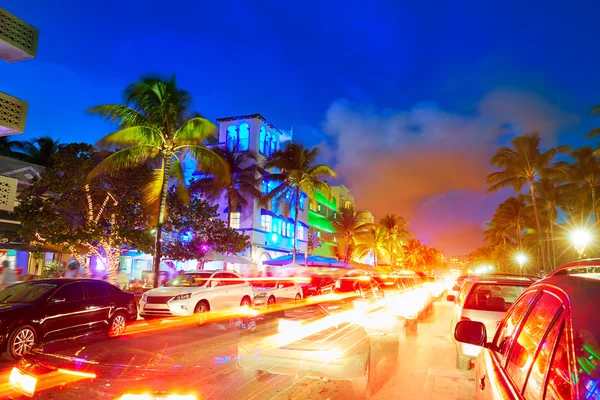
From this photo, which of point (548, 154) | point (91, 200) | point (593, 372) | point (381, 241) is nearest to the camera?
point (593, 372)

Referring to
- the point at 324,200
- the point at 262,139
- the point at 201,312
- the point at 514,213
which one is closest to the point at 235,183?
the point at 262,139

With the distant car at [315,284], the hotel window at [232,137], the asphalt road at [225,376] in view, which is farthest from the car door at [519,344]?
the hotel window at [232,137]

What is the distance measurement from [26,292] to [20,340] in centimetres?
145

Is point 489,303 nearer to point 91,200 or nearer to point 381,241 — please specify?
point 91,200

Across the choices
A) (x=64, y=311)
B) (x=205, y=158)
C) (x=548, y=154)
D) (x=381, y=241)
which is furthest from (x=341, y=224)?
(x=64, y=311)

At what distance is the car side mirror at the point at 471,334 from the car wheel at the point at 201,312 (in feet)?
37.7

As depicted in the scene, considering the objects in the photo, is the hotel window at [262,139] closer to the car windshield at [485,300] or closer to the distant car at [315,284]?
the distant car at [315,284]

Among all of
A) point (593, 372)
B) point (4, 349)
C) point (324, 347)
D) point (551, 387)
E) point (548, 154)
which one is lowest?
point (4, 349)

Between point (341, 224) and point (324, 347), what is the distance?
5306 centimetres

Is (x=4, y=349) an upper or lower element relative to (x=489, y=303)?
lower

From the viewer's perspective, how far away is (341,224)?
5859 cm

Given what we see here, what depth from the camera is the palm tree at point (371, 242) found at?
68.4 metres

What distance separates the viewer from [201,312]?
559 inches

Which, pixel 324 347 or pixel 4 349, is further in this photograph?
pixel 4 349
